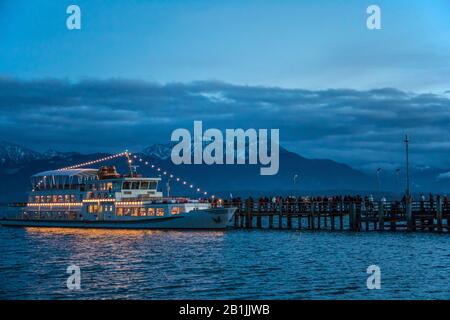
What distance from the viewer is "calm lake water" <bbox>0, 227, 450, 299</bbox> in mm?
37500

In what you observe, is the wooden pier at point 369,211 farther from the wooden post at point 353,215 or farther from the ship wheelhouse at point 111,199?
the ship wheelhouse at point 111,199

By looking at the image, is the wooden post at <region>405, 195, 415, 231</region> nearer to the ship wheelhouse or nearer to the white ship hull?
the white ship hull

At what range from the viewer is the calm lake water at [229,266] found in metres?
37.5

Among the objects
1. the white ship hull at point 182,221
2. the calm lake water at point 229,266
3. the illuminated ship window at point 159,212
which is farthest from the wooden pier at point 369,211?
the illuminated ship window at point 159,212

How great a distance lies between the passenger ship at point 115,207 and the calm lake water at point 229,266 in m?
4.26

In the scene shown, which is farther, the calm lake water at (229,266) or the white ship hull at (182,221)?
the white ship hull at (182,221)

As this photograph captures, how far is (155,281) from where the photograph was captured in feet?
136

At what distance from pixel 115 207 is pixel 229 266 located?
41.9 metres

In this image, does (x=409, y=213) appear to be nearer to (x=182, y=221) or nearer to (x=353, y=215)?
(x=353, y=215)

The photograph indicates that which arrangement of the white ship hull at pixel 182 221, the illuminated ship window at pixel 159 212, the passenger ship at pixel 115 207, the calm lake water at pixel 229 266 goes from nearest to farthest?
the calm lake water at pixel 229 266, the white ship hull at pixel 182 221, the passenger ship at pixel 115 207, the illuminated ship window at pixel 159 212

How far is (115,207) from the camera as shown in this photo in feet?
289

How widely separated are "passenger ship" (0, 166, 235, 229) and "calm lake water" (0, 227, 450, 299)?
14.0 ft
